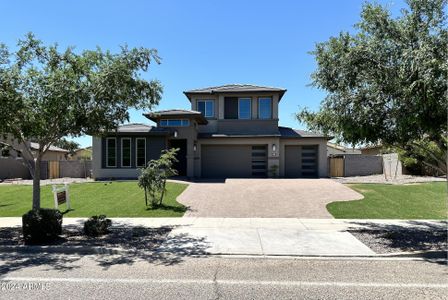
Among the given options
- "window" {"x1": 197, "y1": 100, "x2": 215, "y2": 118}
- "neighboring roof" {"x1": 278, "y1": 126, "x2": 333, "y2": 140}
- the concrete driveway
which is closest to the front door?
"window" {"x1": 197, "y1": 100, "x2": 215, "y2": 118}

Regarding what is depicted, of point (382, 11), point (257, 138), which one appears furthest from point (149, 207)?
point (257, 138)

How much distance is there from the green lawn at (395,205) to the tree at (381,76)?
4048 mm

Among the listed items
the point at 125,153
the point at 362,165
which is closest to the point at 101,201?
the point at 125,153

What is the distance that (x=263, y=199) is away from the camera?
14750 mm

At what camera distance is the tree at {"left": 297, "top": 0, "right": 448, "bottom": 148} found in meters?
7.47

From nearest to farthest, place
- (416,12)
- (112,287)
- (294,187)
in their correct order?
(112,287) < (416,12) < (294,187)

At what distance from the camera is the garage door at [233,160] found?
1005 inches

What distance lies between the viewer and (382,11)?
834 cm

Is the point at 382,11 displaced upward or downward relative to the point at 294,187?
upward

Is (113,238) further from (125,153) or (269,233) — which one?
(125,153)

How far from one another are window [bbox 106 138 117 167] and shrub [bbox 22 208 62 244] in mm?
14468

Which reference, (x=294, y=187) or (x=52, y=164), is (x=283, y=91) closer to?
(x=294, y=187)

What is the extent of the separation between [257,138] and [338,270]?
18.9 meters

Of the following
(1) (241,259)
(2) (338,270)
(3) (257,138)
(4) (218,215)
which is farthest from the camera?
(3) (257,138)
